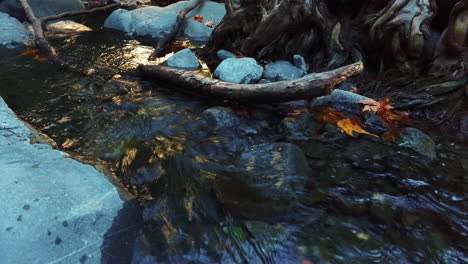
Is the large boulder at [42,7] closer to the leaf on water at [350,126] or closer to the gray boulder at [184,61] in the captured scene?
the gray boulder at [184,61]

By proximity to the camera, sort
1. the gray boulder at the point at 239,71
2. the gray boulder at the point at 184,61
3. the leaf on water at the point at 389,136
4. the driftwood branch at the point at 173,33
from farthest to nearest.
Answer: the driftwood branch at the point at 173,33 < the gray boulder at the point at 184,61 < the gray boulder at the point at 239,71 < the leaf on water at the point at 389,136

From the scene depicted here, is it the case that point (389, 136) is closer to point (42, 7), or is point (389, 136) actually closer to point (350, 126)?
point (350, 126)

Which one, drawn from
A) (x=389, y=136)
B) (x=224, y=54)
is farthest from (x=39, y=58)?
(x=389, y=136)

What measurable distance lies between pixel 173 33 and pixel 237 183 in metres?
5.90

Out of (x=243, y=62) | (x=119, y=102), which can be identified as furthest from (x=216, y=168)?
(x=243, y=62)

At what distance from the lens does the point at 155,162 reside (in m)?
3.16

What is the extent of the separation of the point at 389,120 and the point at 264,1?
3.37 m

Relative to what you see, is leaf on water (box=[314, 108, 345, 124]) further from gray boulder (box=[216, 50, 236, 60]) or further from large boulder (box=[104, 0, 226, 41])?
large boulder (box=[104, 0, 226, 41])

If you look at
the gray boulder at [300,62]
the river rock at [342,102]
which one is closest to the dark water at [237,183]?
the river rock at [342,102]

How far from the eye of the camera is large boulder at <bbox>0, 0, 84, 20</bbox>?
31.9ft

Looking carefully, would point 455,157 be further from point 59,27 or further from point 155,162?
point 59,27

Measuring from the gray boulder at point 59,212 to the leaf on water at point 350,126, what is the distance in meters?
2.64

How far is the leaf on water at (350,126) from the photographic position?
376cm

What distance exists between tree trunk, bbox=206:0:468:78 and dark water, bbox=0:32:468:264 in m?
1.42
